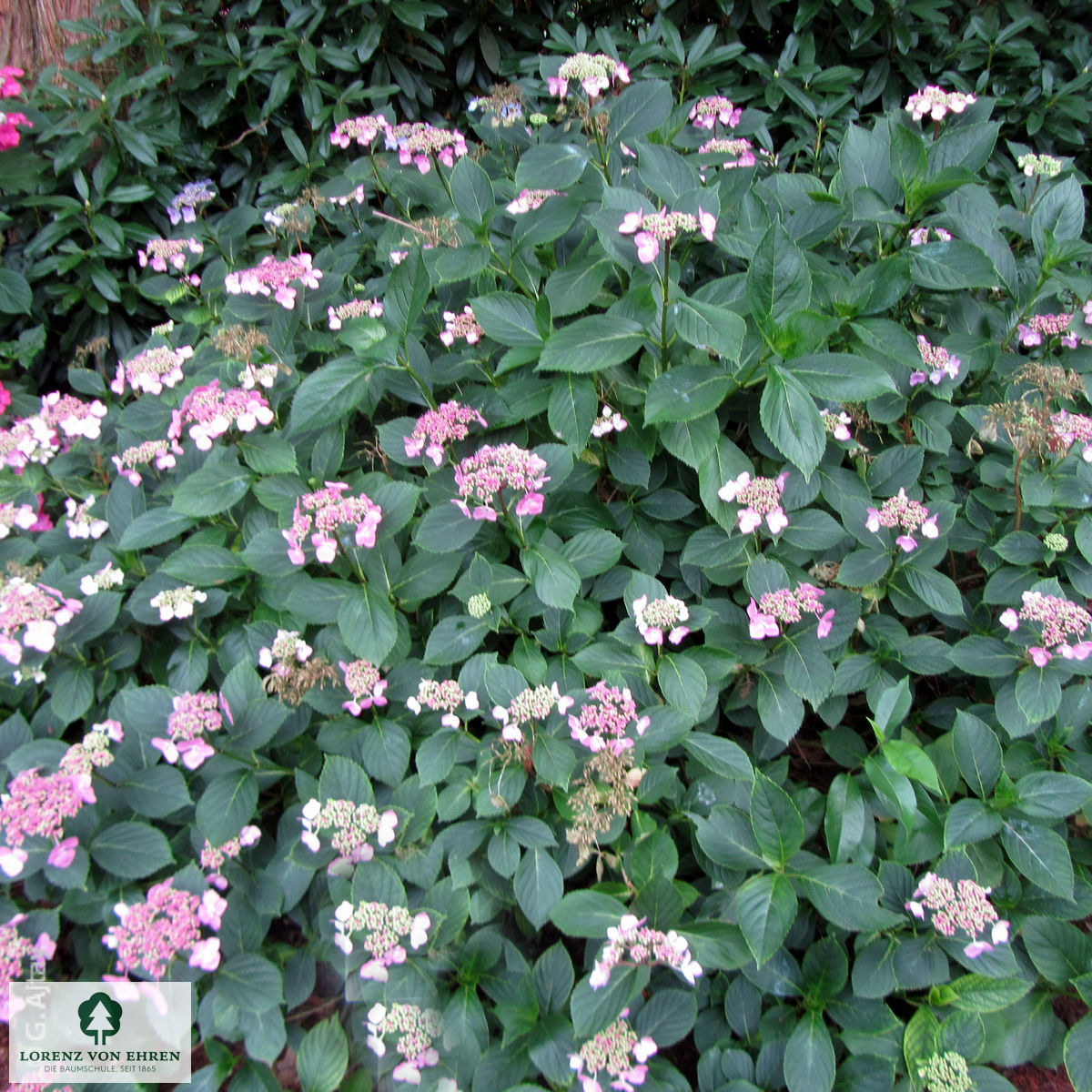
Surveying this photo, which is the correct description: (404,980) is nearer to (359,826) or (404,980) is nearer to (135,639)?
(359,826)

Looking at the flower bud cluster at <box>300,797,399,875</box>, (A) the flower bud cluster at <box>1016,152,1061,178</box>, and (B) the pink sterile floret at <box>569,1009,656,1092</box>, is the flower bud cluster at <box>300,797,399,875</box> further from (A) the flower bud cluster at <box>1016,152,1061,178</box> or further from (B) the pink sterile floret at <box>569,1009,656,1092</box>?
(A) the flower bud cluster at <box>1016,152,1061,178</box>

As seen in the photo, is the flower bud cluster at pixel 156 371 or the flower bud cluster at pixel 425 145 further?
the flower bud cluster at pixel 425 145

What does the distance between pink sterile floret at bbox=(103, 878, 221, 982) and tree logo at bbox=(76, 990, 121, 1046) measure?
15 cm

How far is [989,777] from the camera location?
1.48 meters

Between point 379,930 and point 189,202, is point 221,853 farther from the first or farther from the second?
point 189,202

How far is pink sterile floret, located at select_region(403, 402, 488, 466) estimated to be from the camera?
66.6 inches

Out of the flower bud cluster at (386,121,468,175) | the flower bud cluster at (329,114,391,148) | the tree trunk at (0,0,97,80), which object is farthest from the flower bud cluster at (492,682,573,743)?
the tree trunk at (0,0,97,80)

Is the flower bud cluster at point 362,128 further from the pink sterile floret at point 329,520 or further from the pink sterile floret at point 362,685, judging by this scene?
the pink sterile floret at point 362,685

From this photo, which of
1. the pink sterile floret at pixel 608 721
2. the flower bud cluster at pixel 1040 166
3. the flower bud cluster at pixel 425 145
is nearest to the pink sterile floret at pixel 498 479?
the pink sterile floret at pixel 608 721

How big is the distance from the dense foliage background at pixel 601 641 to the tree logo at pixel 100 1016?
0.10m

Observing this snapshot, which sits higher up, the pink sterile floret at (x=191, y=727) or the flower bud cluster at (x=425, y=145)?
the flower bud cluster at (x=425, y=145)

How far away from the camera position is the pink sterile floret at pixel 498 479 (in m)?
1.54

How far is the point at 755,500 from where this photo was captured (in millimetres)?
1599

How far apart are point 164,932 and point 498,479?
1057 millimetres
